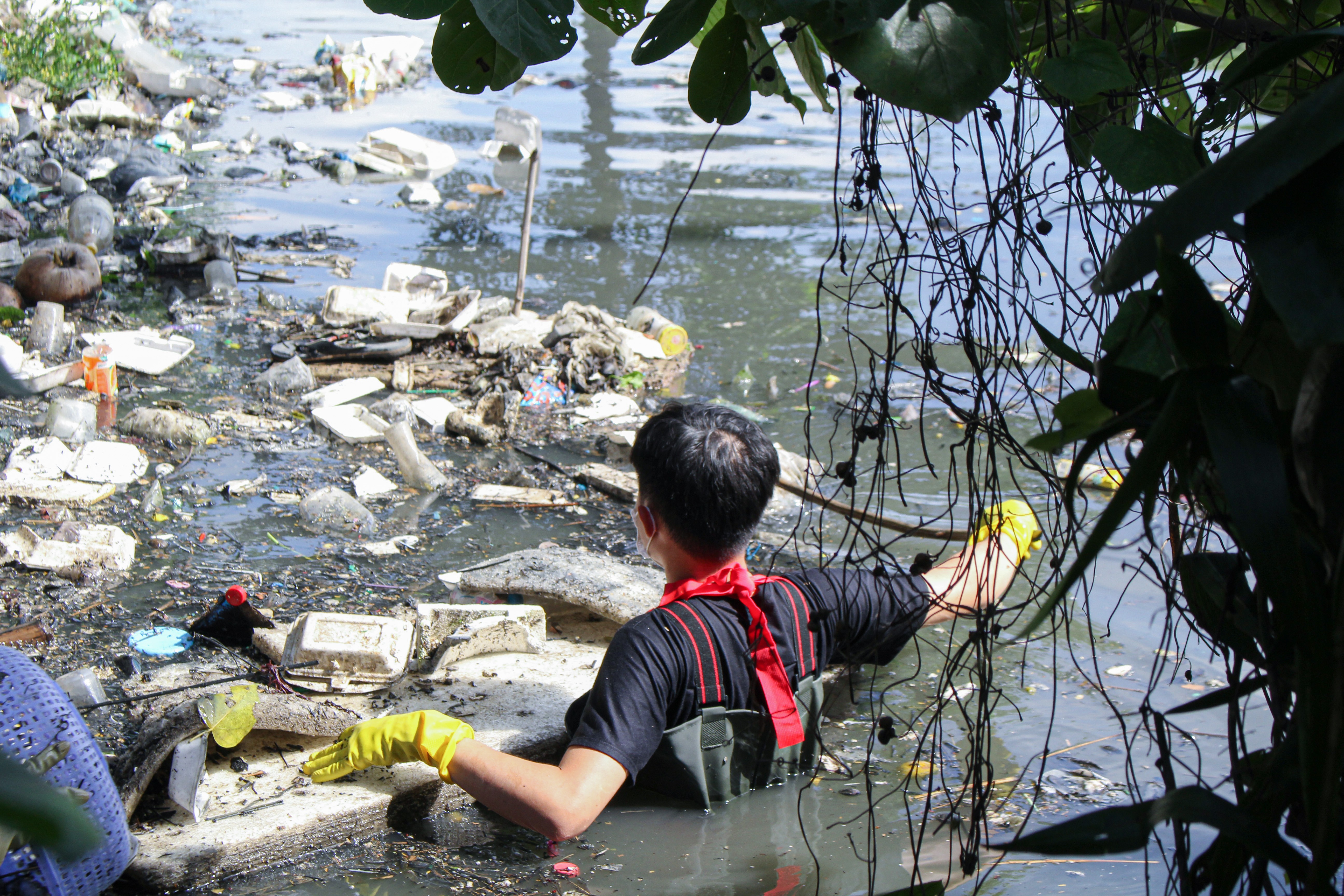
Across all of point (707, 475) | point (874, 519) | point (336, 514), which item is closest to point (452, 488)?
point (336, 514)

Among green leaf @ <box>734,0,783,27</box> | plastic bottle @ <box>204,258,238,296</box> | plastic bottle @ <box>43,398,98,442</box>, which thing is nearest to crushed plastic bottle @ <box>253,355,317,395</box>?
plastic bottle @ <box>43,398,98,442</box>

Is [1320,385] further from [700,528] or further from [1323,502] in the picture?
[700,528]

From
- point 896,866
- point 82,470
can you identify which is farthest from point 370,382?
point 896,866

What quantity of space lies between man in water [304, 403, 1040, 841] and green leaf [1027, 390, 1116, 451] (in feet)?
4.16

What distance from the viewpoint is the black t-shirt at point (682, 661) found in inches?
84.4

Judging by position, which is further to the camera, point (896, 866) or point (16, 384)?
point (896, 866)

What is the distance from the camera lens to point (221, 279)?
655 cm

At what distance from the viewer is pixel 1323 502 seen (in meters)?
0.71

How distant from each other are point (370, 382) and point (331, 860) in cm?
327

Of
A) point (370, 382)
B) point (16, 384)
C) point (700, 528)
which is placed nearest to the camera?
point (16, 384)

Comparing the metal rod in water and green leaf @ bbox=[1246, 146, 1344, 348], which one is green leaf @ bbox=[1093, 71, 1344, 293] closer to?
green leaf @ bbox=[1246, 146, 1344, 348]

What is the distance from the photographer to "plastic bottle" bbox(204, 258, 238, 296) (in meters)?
6.45

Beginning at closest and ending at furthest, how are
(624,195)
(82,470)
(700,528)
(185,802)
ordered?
(185,802) < (700,528) < (82,470) < (624,195)

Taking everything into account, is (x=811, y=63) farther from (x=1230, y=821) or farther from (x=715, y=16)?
(x=1230, y=821)
